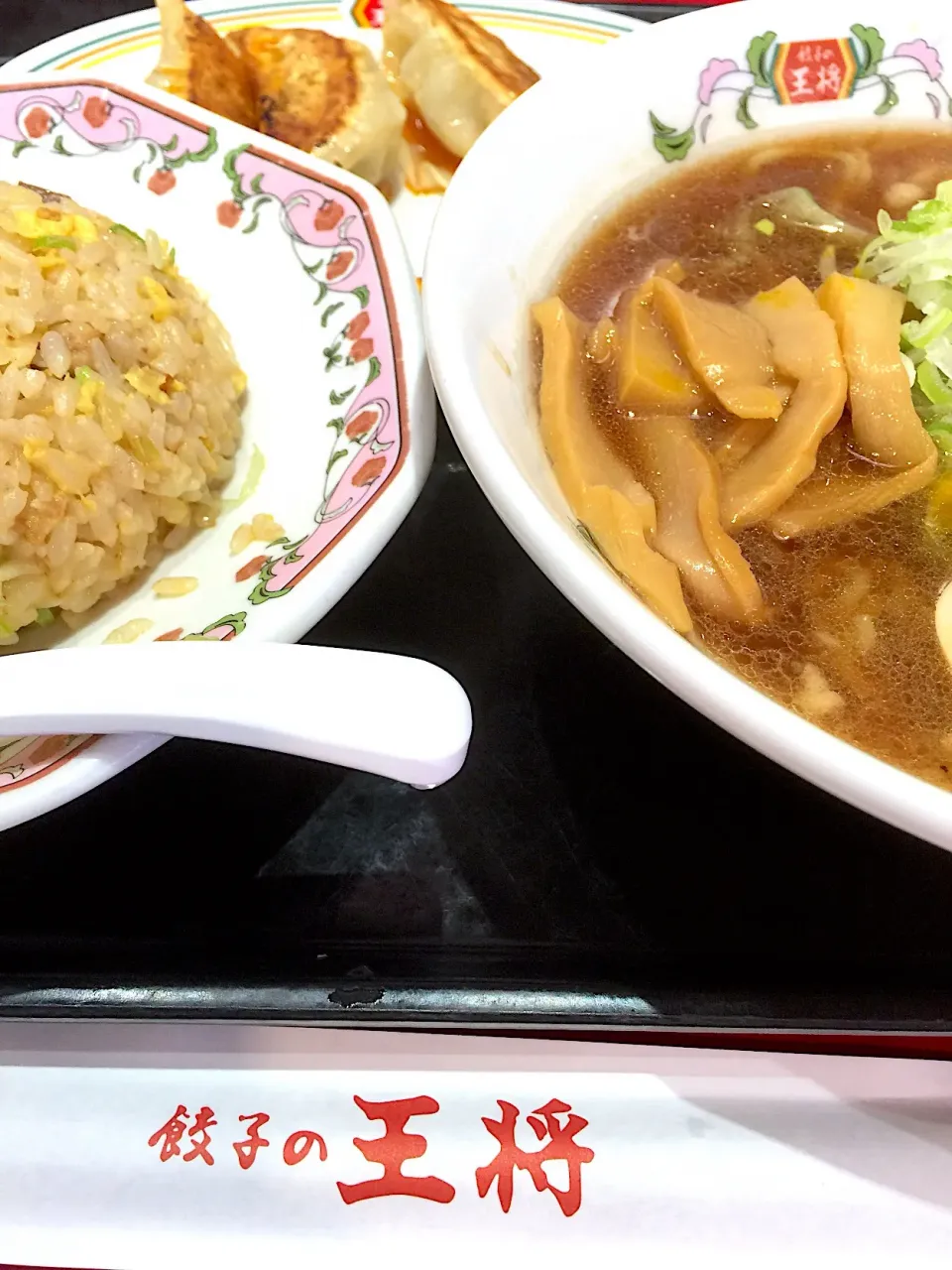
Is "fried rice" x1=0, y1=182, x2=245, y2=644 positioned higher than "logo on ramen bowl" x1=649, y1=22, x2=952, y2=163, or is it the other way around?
"logo on ramen bowl" x1=649, y1=22, x2=952, y2=163

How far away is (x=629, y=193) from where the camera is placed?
52.5 inches

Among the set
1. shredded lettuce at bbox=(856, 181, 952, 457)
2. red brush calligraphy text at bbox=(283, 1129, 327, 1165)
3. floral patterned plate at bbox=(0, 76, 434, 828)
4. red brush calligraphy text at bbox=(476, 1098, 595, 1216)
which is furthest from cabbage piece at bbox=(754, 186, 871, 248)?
red brush calligraphy text at bbox=(283, 1129, 327, 1165)

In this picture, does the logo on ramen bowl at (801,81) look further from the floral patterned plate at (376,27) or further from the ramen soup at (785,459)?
the floral patterned plate at (376,27)

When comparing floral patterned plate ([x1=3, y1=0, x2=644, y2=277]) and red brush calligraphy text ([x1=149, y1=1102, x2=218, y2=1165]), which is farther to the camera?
floral patterned plate ([x1=3, y1=0, x2=644, y2=277])

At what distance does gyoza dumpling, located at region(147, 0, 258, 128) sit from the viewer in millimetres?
1650

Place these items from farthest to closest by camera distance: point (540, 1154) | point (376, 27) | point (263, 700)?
point (376, 27), point (540, 1154), point (263, 700)

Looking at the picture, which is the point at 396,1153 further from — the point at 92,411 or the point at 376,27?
the point at 376,27

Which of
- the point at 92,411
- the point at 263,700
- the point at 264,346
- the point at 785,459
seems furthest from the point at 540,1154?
the point at 264,346

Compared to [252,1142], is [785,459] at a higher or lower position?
higher

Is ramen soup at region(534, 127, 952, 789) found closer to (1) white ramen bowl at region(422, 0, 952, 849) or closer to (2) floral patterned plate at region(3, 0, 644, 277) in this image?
(1) white ramen bowl at region(422, 0, 952, 849)

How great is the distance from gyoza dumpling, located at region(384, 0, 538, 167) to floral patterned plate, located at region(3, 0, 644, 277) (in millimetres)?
114

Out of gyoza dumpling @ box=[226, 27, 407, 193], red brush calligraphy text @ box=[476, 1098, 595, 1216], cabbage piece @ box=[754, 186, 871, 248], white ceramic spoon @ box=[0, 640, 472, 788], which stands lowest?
red brush calligraphy text @ box=[476, 1098, 595, 1216]

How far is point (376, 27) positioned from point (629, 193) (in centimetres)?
105

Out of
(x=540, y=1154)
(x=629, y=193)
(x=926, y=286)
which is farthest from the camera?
(x=629, y=193)
